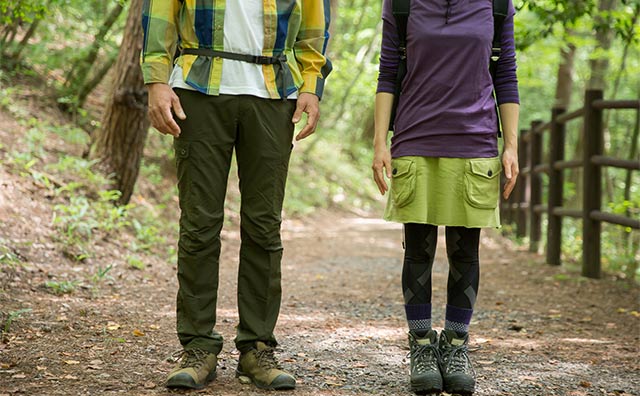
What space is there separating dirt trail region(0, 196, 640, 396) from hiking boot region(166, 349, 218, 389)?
51 millimetres

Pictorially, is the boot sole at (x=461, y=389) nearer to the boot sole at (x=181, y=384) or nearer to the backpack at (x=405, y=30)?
the boot sole at (x=181, y=384)

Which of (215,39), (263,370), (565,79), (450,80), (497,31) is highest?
(565,79)

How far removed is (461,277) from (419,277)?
0.57 ft

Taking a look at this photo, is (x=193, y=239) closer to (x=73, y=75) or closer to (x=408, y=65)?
(x=408, y=65)

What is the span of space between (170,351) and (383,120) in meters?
1.51

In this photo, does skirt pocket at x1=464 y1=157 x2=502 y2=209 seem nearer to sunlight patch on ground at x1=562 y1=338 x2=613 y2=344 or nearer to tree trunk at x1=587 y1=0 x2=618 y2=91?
sunlight patch on ground at x1=562 y1=338 x2=613 y2=344

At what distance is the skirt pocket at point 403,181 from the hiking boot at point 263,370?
0.80 metres

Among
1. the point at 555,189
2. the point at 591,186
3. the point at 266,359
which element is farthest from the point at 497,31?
the point at 555,189

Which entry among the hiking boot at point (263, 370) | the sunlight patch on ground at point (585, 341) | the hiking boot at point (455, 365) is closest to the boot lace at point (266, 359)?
the hiking boot at point (263, 370)

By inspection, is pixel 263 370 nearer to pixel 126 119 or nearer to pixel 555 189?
pixel 126 119

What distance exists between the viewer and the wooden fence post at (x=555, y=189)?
7.59 metres

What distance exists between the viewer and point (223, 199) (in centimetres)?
286

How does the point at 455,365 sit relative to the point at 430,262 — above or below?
below

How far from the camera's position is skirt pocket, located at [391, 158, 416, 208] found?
2871 mm
